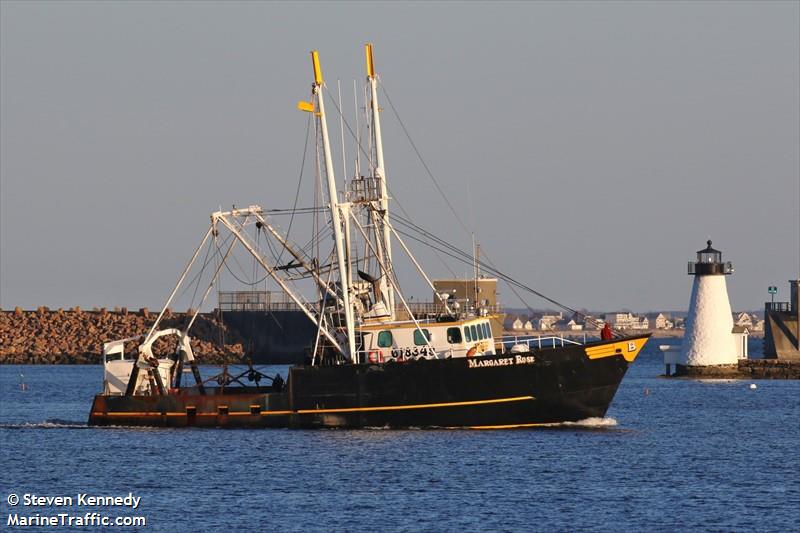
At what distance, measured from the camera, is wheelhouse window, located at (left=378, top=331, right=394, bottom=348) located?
46812mm

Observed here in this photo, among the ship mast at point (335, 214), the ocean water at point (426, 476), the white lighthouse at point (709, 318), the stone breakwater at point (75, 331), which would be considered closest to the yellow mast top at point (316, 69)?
the ship mast at point (335, 214)

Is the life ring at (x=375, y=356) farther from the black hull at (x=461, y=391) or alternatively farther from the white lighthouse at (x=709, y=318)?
the white lighthouse at (x=709, y=318)

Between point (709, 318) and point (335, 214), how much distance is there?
36.2 m

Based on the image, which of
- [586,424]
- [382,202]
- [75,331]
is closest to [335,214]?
[382,202]

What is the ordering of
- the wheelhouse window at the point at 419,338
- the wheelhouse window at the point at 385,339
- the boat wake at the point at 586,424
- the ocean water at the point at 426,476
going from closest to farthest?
1. the ocean water at the point at 426,476
2. the wheelhouse window at the point at 419,338
3. the wheelhouse window at the point at 385,339
4. the boat wake at the point at 586,424

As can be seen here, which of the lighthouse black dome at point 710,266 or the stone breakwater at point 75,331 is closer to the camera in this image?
the lighthouse black dome at point 710,266

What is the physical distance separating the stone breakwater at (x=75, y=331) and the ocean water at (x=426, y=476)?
74.0 meters

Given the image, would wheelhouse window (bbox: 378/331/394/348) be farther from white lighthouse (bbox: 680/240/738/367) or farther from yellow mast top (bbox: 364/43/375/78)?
white lighthouse (bbox: 680/240/738/367)

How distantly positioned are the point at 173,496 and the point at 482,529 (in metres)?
8.34

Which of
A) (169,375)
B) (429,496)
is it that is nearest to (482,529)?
(429,496)

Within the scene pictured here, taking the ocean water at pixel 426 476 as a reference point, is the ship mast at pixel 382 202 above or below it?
above

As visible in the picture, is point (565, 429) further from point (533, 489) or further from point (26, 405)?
point (26, 405)

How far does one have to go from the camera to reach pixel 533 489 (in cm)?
3600

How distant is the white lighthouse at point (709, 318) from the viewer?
76938 millimetres
